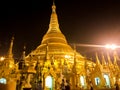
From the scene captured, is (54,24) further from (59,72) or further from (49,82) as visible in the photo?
(49,82)

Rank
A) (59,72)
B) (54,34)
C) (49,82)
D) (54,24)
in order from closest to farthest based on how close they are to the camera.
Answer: (49,82) → (59,72) → (54,34) → (54,24)

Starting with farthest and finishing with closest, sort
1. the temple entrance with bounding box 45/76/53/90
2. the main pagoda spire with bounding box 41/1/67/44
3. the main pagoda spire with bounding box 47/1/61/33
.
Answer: the main pagoda spire with bounding box 47/1/61/33 → the main pagoda spire with bounding box 41/1/67/44 → the temple entrance with bounding box 45/76/53/90

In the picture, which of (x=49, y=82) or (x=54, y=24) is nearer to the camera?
(x=49, y=82)

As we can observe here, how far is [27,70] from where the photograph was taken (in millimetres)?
19594

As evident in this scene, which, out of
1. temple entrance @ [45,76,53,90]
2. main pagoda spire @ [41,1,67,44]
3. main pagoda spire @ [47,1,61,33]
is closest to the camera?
temple entrance @ [45,76,53,90]

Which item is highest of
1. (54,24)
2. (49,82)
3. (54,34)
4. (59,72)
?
(54,24)

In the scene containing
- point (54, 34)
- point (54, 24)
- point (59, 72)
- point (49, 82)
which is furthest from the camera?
point (54, 24)

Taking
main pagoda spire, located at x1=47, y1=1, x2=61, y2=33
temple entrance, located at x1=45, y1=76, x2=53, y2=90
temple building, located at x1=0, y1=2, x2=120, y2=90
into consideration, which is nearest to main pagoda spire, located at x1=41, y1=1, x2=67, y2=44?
main pagoda spire, located at x1=47, y1=1, x2=61, y2=33

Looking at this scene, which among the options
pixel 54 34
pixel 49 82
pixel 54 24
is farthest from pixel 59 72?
pixel 54 24

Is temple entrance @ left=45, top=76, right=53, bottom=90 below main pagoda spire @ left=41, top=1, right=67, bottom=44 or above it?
below

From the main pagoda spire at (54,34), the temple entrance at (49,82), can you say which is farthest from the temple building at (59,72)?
the main pagoda spire at (54,34)

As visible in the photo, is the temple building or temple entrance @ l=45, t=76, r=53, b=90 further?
temple entrance @ l=45, t=76, r=53, b=90

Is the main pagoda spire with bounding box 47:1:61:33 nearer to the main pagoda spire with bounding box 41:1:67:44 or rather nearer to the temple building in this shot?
the main pagoda spire with bounding box 41:1:67:44

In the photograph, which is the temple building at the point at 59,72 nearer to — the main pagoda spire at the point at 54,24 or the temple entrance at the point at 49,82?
the temple entrance at the point at 49,82
